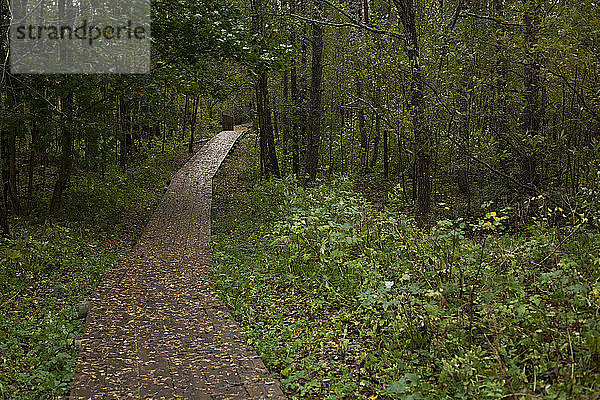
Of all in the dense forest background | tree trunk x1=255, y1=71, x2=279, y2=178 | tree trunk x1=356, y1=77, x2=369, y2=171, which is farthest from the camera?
tree trunk x1=356, y1=77, x2=369, y2=171

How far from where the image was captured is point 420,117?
861 centimetres

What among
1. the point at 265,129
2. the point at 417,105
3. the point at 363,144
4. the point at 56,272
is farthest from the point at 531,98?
the point at 363,144

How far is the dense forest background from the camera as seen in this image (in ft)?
14.2

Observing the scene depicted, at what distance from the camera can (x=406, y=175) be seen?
19.4m

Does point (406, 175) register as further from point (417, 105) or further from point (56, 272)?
point (56, 272)

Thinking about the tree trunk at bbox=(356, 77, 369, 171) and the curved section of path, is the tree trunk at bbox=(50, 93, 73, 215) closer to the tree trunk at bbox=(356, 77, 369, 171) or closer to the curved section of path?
the curved section of path

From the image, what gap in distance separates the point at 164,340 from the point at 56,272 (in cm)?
364

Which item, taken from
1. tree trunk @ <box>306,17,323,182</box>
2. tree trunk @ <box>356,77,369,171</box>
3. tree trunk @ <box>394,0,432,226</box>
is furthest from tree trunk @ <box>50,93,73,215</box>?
tree trunk @ <box>356,77,369,171</box>

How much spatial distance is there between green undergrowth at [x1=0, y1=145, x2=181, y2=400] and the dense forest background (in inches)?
1.7

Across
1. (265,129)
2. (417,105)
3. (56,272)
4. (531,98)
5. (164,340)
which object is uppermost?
(531,98)

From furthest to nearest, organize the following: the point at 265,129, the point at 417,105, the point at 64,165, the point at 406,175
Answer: the point at 406,175
the point at 265,129
the point at 64,165
the point at 417,105

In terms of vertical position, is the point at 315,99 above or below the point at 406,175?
above

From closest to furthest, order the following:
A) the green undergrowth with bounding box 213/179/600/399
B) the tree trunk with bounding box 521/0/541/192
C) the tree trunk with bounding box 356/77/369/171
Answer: the green undergrowth with bounding box 213/179/600/399 → the tree trunk with bounding box 521/0/541/192 → the tree trunk with bounding box 356/77/369/171

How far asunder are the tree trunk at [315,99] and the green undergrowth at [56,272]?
15.9ft
